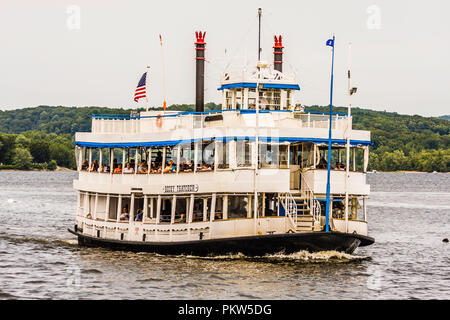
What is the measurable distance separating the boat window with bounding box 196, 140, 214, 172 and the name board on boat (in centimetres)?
94

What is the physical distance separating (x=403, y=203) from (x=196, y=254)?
209 ft

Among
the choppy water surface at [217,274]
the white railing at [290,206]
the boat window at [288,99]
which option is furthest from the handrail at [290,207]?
the boat window at [288,99]

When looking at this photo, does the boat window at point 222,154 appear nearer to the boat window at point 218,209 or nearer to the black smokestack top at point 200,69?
the boat window at point 218,209

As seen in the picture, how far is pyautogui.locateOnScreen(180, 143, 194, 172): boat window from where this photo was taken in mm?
34406

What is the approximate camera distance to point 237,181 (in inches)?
1287

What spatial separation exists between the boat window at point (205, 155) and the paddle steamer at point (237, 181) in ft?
0.18

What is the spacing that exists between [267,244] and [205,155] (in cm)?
547

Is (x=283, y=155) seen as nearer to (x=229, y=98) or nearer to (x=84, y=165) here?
(x=229, y=98)

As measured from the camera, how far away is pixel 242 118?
3469 cm

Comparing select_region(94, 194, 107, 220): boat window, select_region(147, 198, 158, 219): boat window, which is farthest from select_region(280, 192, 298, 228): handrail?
select_region(94, 194, 107, 220): boat window

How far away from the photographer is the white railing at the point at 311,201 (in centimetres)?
3344

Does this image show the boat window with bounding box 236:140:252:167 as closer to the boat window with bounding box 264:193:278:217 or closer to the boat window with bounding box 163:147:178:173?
the boat window with bounding box 264:193:278:217

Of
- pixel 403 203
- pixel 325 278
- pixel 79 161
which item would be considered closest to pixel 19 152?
pixel 403 203
